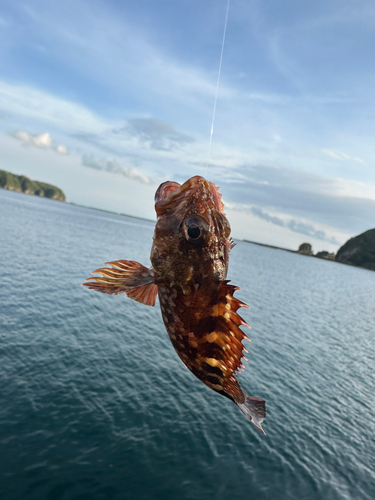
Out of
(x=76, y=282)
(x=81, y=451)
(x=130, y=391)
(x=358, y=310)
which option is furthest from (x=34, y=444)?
(x=358, y=310)

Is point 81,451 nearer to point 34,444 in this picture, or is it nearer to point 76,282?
point 34,444

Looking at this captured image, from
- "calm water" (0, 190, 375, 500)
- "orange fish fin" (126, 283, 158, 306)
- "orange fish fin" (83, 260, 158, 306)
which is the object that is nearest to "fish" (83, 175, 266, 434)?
"orange fish fin" (83, 260, 158, 306)

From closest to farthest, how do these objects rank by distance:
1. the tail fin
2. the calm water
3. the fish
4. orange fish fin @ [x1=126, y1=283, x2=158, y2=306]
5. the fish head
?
the tail fin
the fish
the fish head
orange fish fin @ [x1=126, y1=283, x2=158, y2=306]
the calm water

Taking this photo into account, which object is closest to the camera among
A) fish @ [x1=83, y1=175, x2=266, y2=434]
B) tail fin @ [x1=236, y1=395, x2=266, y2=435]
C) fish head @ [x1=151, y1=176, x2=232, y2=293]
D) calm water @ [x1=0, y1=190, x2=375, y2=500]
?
tail fin @ [x1=236, y1=395, x2=266, y2=435]

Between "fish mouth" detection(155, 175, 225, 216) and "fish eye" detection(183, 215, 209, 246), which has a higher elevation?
"fish mouth" detection(155, 175, 225, 216)

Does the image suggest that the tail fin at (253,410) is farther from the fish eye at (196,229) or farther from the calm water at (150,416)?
the calm water at (150,416)

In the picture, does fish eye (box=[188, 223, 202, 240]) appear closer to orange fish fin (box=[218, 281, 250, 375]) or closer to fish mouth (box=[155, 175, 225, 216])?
fish mouth (box=[155, 175, 225, 216])

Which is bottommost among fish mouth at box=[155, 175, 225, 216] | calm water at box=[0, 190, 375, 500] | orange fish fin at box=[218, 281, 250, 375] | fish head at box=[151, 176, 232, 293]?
calm water at box=[0, 190, 375, 500]

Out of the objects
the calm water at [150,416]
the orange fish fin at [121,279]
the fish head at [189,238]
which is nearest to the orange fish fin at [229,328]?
the fish head at [189,238]
